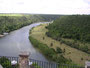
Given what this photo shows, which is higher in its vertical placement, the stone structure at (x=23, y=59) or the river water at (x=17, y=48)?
the stone structure at (x=23, y=59)

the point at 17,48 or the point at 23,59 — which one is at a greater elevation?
the point at 23,59

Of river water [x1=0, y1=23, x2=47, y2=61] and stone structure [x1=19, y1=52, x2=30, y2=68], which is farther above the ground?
stone structure [x1=19, y1=52, x2=30, y2=68]

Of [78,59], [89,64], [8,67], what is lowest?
[78,59]

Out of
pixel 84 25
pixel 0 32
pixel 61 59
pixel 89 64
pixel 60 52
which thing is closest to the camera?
pixel 89 64

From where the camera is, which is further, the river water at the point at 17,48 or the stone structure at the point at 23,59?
the river water at the point at 17,48

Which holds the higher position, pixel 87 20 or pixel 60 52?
pixel 87 20

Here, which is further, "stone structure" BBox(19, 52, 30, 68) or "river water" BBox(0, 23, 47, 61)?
"river water" BBox(0, 23, 47, 61)

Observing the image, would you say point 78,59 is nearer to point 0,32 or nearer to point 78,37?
point 78,37

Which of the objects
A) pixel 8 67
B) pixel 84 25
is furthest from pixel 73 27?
pixel 8 67

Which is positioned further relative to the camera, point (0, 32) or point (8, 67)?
point (0, 32)

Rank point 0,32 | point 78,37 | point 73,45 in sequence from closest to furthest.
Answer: point 73,45
point 78,37
point 0,32

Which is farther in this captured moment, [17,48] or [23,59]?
[17,48]
